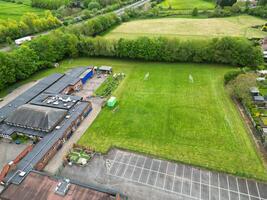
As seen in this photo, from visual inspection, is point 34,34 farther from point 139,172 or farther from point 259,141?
point 259,141

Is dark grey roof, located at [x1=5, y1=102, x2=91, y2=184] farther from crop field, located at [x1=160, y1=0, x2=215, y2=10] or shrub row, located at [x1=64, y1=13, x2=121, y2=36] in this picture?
crop field, located at [x1=160, y1=0, x2=215, y2=10]

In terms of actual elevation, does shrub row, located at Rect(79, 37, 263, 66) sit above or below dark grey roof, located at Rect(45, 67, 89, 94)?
above

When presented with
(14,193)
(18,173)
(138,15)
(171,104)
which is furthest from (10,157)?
Answer: (138,15)

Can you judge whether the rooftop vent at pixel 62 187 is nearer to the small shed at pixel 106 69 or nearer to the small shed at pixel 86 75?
the small shed at pixel 86 75

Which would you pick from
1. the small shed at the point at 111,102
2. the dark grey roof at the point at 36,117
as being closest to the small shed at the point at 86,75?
the small shed at the point at 111,102

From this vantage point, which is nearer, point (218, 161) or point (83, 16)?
point (218, 161)

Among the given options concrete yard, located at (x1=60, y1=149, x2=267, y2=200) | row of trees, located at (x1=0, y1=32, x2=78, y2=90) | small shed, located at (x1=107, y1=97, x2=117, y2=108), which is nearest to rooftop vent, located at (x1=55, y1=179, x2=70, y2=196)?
concrete yard, located at (x1=60, y1=149, x2=267, y2=200)
